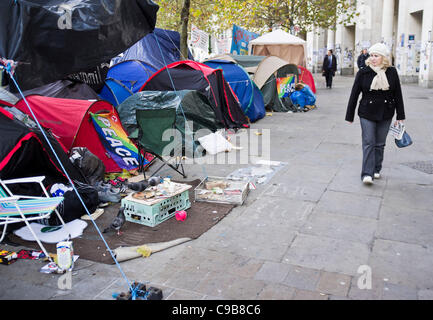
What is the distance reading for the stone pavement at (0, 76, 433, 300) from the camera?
3.26m

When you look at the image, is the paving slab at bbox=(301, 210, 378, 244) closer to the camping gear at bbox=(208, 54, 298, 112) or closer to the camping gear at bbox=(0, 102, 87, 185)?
the camping gear at bbox=(0, 102, 87, 185)

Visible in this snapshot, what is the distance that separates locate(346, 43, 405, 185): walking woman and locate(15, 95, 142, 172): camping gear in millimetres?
3628

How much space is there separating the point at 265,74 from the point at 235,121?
3140 mm

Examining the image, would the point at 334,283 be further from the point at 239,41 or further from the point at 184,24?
the point at 239,41

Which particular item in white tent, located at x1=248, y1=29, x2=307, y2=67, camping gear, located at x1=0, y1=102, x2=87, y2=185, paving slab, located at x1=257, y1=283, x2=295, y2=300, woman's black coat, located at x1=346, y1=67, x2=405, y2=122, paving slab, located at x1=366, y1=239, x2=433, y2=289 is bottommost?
paving slab, located at x1=257, y1=283, x2=295, y2=300

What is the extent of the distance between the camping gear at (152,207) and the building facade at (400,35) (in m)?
16.1

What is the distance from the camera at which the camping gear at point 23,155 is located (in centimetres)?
455

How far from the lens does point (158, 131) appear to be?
6.38 m

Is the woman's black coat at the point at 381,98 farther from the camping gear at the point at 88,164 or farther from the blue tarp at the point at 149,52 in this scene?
the blue tarp at the point at 149,52

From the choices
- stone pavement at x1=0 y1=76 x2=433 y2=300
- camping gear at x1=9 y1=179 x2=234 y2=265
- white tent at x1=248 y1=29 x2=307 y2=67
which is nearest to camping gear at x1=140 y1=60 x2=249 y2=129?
stone pavement at x1=0 y1=76 x2=433 y2=300

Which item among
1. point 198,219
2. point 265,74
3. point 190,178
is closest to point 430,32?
point 265,74

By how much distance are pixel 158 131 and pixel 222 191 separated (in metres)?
1.67

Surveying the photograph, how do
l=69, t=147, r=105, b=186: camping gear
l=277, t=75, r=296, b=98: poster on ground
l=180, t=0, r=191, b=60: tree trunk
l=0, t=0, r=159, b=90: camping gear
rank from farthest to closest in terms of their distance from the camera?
l=277, t=75, r=296, b=98: poster on ground
l=180, t=0, r=191, b=60: tree trunk
l=69, t=147, r=105, b=186: camping gear
l=0, t=0, r=159, b=90: camping gear

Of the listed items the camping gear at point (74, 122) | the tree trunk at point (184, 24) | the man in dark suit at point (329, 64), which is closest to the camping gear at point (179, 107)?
the camping gear at point (74, 122)
